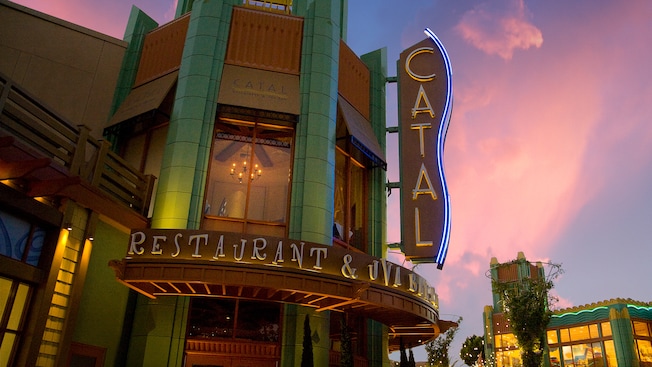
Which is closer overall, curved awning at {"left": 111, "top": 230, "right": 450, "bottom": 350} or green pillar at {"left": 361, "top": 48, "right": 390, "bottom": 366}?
curved awning at {"left": 111, "top": 230, "right": 450, "bottom": 350}

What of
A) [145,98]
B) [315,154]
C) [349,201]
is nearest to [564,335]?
[349,201]

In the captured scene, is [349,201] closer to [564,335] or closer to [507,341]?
[564,335]

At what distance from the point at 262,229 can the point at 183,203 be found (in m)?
2.75

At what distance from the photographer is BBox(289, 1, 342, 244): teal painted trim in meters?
17.3

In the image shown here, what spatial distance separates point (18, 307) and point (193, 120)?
8.01 m

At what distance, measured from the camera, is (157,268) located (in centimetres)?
1292

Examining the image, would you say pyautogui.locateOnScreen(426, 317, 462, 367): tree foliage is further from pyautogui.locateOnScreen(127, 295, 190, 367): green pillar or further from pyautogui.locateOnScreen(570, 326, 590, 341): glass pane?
pyautogui.locateOnScreen(127, 295, 190, 367): green pillar

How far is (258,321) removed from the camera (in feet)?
54.2

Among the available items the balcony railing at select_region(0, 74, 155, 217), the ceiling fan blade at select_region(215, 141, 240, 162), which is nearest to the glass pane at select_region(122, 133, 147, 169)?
the balcony railing at select_region(0, 74, 155, 217)

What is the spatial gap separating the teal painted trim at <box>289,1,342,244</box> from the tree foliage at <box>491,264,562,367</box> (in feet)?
39.5

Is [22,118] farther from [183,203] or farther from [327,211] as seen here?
[327,211]

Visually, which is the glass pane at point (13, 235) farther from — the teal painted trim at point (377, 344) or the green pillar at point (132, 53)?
the teal painted trim at point (377, 344)

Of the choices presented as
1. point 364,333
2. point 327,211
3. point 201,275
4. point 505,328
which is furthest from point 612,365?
point 201,275

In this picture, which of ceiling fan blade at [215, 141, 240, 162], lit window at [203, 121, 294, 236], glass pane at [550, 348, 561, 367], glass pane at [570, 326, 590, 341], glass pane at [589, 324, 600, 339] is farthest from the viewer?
glass pane at [550, 348, 561, 367]
